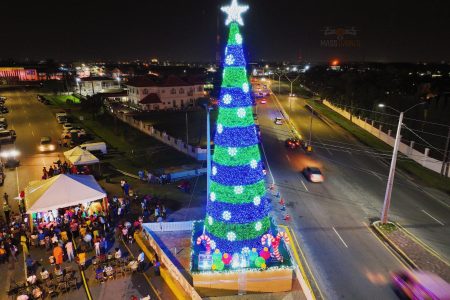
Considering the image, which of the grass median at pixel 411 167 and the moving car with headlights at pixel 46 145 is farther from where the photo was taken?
the moving car with headlights at pixel 46 145

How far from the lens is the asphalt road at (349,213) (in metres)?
14.9

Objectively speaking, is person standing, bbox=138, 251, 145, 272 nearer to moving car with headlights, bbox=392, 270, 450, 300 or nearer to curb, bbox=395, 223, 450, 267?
moving car with headlights, bbox=392, 270, 450, 300

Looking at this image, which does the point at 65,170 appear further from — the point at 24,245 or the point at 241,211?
the point at 241,211

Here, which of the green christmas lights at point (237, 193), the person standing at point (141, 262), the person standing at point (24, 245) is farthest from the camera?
the person standing at point (24, 245)

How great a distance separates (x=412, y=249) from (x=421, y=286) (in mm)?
4682

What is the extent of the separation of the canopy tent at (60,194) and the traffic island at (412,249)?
53.7ft

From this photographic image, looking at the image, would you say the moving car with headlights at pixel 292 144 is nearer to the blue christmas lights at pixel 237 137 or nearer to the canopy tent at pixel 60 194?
the canopy tent at pixel 60 194

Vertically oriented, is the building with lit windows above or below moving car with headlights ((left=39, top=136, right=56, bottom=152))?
above

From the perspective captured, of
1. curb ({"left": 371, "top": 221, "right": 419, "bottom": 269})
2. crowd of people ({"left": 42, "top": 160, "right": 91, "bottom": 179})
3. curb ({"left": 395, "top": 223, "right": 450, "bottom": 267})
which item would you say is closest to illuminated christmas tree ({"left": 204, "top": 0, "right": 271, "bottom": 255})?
curb ({"left": 371, "top": 221, "right": 419, "bottom": 269})

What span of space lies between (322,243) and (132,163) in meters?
19.9

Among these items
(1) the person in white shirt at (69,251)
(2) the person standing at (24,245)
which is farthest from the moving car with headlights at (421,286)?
(2) the person standing at (24,245)

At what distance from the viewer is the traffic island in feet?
50.4

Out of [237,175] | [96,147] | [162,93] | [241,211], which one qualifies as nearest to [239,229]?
[241,211]

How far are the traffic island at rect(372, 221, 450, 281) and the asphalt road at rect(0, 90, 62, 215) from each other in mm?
23274
